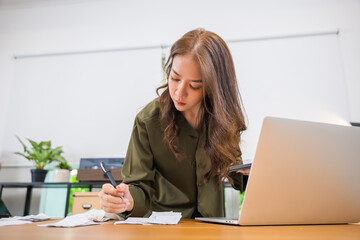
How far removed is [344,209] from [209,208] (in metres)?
0.53

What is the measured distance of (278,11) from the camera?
9.52ft

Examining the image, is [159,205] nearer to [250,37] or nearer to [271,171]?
[271,171]

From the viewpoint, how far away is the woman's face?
1023mm

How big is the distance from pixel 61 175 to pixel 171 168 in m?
1.76

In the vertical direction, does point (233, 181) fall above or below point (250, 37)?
below

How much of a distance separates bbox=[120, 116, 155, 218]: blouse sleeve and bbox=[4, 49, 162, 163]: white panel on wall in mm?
1662

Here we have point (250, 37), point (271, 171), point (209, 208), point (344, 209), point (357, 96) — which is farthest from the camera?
point (250, 37)

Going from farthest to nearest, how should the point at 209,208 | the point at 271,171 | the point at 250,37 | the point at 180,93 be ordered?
the point at 250,37
the point at 209,208
the point at 180,93
the point at 271,171

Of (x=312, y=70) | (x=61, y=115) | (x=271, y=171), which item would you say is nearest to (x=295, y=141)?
(x=271, y=171)

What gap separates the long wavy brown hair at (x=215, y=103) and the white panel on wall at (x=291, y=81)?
1.44 m

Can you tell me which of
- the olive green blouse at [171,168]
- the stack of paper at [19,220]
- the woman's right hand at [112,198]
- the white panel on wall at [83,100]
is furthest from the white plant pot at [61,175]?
the woman's right hand at [112,198]

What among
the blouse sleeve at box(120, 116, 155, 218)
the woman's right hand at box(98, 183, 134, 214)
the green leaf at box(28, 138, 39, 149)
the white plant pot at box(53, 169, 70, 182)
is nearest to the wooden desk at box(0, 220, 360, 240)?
the woman's right hand at box(98, 183, 134, 214)

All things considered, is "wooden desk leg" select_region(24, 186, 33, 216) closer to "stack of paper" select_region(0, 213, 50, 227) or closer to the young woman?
the young woman

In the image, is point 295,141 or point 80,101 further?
point 80,101
